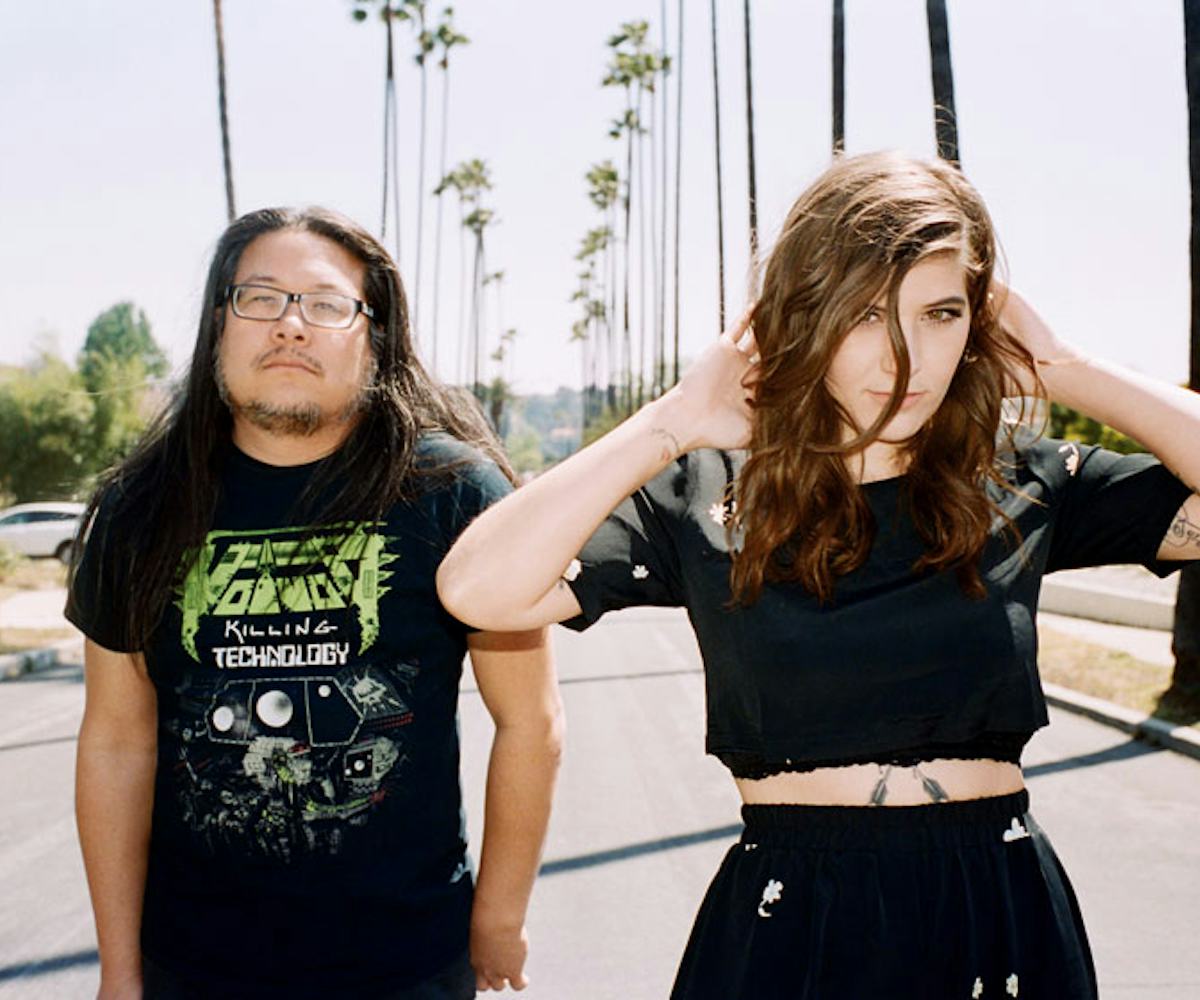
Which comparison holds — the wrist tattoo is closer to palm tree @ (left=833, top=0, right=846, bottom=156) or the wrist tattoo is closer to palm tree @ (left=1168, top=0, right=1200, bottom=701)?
palm tree @ (left=1168, top=0, right=1200, bottom=701)

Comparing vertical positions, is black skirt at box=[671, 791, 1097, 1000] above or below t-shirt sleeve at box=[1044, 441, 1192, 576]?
below

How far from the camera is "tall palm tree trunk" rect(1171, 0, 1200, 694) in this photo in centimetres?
1065

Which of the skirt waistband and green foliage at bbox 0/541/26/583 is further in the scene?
green foliage at bbox 0/541/26/583

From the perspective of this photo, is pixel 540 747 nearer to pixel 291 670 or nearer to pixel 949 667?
pixel 291 670

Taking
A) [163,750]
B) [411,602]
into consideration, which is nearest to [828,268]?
[411,602]

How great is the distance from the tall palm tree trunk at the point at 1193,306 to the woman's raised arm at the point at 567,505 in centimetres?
955

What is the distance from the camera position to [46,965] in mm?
5168

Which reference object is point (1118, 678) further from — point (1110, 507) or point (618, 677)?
point (1110, 507)

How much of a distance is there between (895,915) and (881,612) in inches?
16.6

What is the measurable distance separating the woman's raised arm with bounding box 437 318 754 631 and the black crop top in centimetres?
6

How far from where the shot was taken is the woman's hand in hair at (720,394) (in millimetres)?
2027

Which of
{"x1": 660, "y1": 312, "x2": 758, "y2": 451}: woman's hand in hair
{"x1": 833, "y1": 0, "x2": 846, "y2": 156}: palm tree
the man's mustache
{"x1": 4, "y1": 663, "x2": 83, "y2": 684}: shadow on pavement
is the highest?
{"x1": 833, "y1": 0, "x2": 846, "y2": 156}: palm tree

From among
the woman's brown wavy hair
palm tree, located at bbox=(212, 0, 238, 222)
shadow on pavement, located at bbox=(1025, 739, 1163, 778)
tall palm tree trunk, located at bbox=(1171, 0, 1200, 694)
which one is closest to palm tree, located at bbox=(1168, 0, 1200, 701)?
tall palm tree trunk, located at bbox=(1171, 0, 1200, 694)

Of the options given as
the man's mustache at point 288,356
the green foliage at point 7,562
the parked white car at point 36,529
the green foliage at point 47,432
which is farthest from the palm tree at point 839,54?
the green foliage at point 47,432
